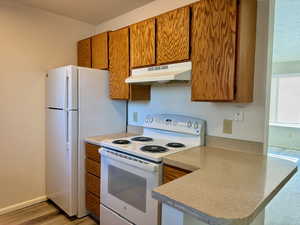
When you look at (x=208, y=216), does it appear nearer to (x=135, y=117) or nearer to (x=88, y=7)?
(x=135, y=117)

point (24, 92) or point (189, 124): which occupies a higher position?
point (24, 92)

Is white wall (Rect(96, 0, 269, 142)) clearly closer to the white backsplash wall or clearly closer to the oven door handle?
the white backsplash wall

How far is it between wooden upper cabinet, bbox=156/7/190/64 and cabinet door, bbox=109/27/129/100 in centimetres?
48

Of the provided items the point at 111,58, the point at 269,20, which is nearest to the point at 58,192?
the point at 111,58

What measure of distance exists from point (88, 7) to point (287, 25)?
8.99ft

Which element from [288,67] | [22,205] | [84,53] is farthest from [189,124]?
[288,67]

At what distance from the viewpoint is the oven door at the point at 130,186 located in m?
1.53

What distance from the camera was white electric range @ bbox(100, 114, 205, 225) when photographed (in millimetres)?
1547

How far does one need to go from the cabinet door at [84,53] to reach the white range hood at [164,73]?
889 mm

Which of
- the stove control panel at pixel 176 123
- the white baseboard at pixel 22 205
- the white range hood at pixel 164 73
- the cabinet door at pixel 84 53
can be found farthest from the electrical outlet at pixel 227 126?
the white baseboard at pixel 22 205

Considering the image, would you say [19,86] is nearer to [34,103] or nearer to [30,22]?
[34,103]

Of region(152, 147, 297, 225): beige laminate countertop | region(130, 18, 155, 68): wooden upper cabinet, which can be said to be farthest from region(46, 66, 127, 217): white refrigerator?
region(152, 147, 297, 225): beige laminate countertop

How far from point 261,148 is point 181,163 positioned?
2.38 feet

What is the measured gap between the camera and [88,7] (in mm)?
2455
